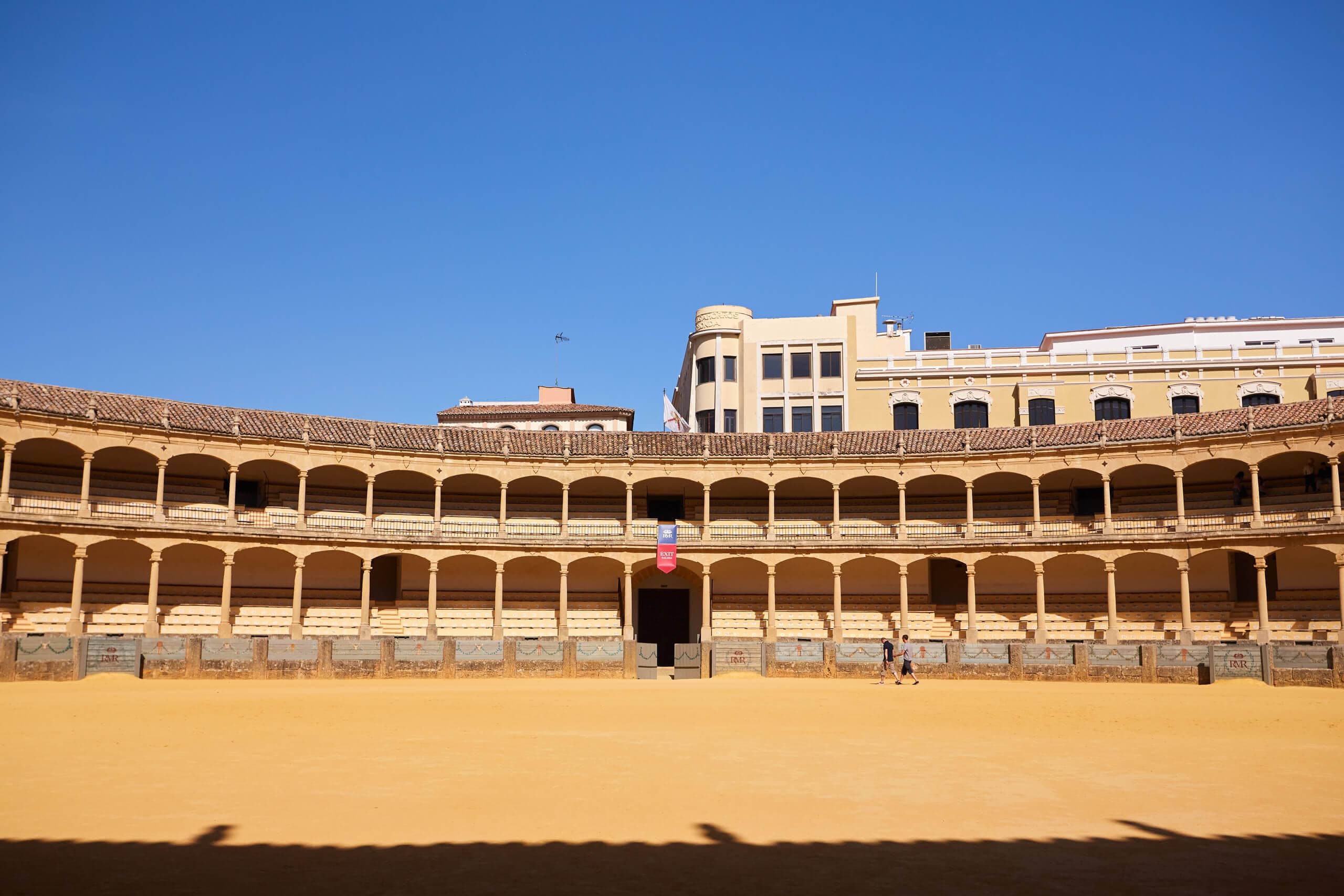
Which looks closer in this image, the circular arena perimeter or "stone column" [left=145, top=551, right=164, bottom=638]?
"stone column" [left=145, top=551, right=164, bottom=638]

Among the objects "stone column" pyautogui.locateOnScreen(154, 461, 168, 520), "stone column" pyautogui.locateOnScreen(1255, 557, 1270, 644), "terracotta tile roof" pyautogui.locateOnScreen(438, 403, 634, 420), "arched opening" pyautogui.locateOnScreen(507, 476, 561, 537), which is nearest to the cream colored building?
"terracotta tile roof" pyautogui.locateOnScreen(438, 403, 634, 420)

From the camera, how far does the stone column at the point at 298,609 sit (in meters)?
41.7

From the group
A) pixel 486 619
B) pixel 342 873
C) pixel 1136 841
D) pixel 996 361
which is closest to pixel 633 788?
pixel 342 873

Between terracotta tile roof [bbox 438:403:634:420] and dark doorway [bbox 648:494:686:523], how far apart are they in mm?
11625

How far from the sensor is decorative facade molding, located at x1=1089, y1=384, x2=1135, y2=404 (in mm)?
51719

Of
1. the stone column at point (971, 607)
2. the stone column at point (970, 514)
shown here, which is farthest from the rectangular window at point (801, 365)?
the stone column at point (971, 607)

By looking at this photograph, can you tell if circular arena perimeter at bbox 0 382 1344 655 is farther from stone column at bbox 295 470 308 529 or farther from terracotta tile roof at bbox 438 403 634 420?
terracotta tile roof at bbox 438 403 634 420

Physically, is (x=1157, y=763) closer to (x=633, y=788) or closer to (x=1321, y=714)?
(x=633, y=788)

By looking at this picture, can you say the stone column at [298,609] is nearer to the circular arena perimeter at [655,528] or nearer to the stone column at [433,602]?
the circular arena perimeter at [655,528]

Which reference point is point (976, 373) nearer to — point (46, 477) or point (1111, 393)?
point (1111, 393)

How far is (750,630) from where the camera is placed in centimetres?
4653

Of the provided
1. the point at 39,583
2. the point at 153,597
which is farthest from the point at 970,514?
the point at 39,583

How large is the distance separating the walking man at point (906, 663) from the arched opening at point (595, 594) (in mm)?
14873

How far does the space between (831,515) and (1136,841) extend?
1480 inches
